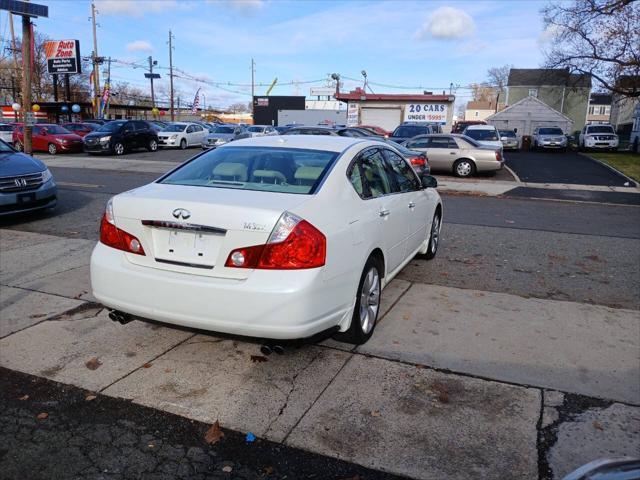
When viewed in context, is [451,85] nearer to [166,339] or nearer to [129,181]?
[129,181]

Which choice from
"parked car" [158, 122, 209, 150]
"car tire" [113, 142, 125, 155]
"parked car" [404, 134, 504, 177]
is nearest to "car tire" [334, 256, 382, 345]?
"parked car" [404, 134, 504, 177]

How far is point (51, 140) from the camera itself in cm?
2666

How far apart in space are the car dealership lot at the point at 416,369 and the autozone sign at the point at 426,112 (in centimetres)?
2972

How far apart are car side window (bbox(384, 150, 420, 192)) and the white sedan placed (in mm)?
929

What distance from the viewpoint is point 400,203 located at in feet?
16.5

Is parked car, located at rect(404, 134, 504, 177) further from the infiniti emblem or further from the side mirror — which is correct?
the infiniti emblem

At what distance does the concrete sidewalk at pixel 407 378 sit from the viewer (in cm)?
303

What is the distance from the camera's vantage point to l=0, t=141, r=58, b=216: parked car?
27.2 feet

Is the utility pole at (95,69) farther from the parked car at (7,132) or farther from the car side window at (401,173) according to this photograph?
the car side window at (401,173)

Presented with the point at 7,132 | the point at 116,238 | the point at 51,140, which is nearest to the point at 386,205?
the point at 116,238

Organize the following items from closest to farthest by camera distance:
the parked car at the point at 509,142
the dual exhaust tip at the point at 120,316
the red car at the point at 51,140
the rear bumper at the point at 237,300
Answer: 1. the rear bumper at the point at 237,300
2. the dual exhaust tip at the point at 120,316
3. the red car at the point at 51,140
4. the parked car at the point at 509,142

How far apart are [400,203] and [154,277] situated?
2.46m

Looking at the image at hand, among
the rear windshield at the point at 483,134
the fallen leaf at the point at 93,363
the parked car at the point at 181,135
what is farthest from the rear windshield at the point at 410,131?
the fallen leaf at the point at 93,363

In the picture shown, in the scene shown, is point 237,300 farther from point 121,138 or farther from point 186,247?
point 121,138
